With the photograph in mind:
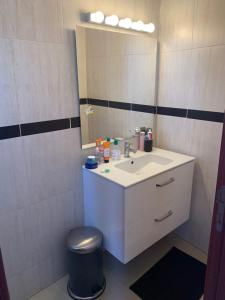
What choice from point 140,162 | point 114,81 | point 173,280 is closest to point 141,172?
point 140,162

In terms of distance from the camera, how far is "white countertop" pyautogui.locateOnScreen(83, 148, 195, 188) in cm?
156

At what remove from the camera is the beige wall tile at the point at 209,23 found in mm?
1674

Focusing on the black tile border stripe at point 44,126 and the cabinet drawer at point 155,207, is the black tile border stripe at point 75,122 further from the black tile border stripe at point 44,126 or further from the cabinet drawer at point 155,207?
the cabinet drawer at point 155,207

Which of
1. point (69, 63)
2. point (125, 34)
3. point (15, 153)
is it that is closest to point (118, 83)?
point (125, 34)

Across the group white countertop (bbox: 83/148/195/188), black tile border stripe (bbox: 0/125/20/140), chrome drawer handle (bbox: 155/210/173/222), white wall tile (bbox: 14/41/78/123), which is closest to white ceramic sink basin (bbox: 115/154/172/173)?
white countertop (bbox: 83/148/195/188)

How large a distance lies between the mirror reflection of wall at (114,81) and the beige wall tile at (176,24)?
117mm

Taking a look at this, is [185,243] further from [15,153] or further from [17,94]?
[17,94]

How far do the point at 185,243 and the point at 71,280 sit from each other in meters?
1.11

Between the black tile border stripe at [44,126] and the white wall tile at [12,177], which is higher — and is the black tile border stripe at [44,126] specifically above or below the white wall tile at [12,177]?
above

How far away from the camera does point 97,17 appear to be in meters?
1.59

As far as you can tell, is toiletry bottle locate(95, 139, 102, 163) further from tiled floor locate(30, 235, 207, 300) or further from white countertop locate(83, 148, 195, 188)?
tiled floor locate(30, 235, 207, 300)

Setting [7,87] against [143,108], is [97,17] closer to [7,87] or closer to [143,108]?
[7,87]

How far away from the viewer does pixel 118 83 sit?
1982mm

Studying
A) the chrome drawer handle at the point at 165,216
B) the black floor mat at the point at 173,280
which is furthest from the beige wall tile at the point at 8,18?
the black floor mat at the point at 173,280
